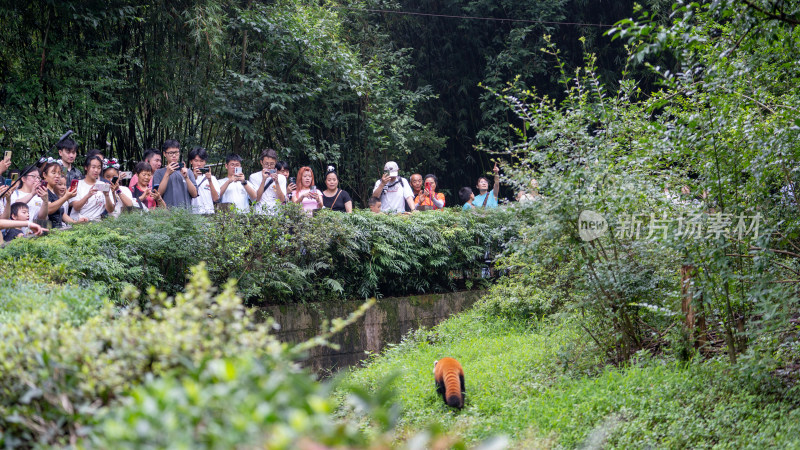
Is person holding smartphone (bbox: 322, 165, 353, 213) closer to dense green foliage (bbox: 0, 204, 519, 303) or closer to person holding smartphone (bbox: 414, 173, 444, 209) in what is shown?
dense green foliage (bbox: 0, 204, 519, 303)

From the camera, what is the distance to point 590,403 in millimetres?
5902

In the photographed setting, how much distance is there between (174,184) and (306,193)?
192 cm

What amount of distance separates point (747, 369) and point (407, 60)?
14.1 metres

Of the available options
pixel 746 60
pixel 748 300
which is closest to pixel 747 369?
pixel 748 300

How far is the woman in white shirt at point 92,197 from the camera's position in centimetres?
841

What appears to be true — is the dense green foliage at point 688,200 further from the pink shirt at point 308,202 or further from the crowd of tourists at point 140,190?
the pink shirt at point 308,202

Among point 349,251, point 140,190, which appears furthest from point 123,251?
point 349,251

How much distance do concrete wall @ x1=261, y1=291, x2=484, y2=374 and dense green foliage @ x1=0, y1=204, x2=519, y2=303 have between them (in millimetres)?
210

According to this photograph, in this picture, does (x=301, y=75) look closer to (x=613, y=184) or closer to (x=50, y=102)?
(x=50, y=102)

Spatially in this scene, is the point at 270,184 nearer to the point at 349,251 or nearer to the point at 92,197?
the point at 349,251

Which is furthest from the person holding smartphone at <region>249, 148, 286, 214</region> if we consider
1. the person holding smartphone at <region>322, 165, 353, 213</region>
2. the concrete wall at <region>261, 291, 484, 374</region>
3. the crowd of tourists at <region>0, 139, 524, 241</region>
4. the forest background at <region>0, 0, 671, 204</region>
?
the forest background at <region>0, 0, 671, 204</region>

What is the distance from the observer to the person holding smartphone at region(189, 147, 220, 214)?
957 centimetres

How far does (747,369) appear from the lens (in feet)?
18.0

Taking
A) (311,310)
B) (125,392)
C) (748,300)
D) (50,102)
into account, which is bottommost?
(311,310)
